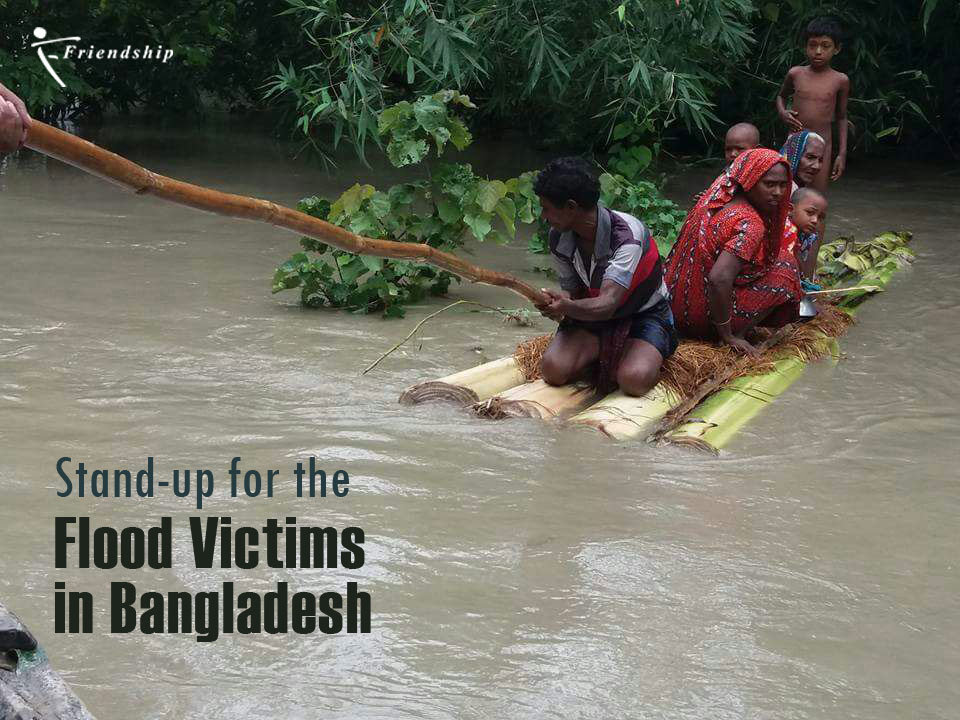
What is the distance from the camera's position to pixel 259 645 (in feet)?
9.70

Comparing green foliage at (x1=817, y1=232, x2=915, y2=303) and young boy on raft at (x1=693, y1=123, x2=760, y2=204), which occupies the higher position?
young boy on raft at (x1=693, y1=123, x2=760, y2=204)

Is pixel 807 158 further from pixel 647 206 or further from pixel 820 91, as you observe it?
pixel 647 206

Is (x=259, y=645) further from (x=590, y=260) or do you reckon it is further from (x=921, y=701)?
(x=590, y=260)

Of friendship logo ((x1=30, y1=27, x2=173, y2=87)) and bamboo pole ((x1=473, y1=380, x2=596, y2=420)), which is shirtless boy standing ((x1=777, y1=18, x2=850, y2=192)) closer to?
bamboo pole ((x1=473, y1=380, x2=596, y2=420))

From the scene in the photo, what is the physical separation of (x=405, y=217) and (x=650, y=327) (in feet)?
7.04

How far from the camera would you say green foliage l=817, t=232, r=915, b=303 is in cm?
710

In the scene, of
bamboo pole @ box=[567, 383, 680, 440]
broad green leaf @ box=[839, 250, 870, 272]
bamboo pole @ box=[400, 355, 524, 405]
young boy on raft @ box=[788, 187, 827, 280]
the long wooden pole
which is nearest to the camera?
the long wooden pole

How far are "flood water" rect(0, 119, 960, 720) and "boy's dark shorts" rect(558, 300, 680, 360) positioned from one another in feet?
1.56

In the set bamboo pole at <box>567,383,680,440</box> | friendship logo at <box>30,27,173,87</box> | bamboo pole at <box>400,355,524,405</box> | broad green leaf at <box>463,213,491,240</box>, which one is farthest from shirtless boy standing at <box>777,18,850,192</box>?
friendship logo at <box>30,27,173,87</box>

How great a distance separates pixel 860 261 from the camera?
7.35 m

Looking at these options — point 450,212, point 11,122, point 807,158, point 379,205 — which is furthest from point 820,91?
point 11,122

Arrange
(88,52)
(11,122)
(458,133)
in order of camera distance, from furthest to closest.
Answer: (88,52)
(458,133)
(11,122)

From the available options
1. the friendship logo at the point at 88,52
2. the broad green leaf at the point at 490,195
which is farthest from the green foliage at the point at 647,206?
the friendship logo at the point at 88,52

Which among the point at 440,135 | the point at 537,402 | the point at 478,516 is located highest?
the point at 440,135
